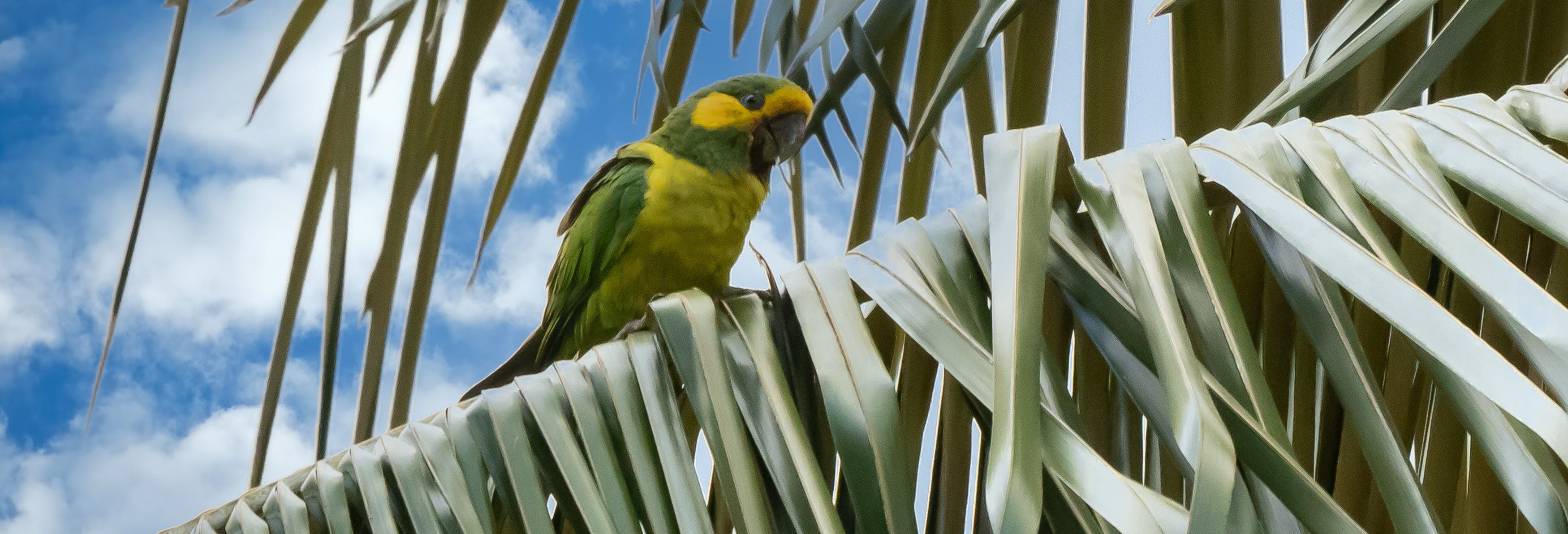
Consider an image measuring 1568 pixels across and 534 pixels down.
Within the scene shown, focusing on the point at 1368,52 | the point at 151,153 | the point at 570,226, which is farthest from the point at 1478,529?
the point at 570,226

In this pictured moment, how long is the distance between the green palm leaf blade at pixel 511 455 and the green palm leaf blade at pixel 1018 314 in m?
0.25

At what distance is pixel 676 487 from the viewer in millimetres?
481

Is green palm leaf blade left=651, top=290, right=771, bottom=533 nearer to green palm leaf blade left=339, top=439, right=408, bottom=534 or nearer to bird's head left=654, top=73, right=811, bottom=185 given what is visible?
green palm leaf blade left=339, top=439, right=408, bottom=534

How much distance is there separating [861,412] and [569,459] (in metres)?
0.16

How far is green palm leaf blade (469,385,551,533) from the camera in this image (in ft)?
1.70

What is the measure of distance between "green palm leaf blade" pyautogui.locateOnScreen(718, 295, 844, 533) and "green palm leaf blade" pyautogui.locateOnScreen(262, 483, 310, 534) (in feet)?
0.85

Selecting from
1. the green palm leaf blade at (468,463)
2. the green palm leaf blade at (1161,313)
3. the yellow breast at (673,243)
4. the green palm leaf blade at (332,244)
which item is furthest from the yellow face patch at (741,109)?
the green palm leaf blade at (1161,313)

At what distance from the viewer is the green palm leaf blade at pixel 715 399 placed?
453 mm

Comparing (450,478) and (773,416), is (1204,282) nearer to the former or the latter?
(773,416)

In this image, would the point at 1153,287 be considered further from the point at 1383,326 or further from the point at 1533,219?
the point at 1383,326

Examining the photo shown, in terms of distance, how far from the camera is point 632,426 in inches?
20.2

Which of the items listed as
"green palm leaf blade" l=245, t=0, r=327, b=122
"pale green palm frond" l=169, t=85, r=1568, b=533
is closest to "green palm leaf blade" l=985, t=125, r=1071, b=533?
"pale green palm frond" l=169, t=85, r=1568, b=533

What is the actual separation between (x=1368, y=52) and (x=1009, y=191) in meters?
0.21

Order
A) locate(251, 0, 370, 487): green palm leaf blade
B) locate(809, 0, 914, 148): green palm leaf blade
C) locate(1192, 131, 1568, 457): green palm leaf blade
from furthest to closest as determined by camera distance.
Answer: locate(251, 0, 370, 487): green palm leaf blade, locate(809, 0, 914, 148): green palm leaf blade, locate(1192, 131, 1568, 457): green palm leaf blade
